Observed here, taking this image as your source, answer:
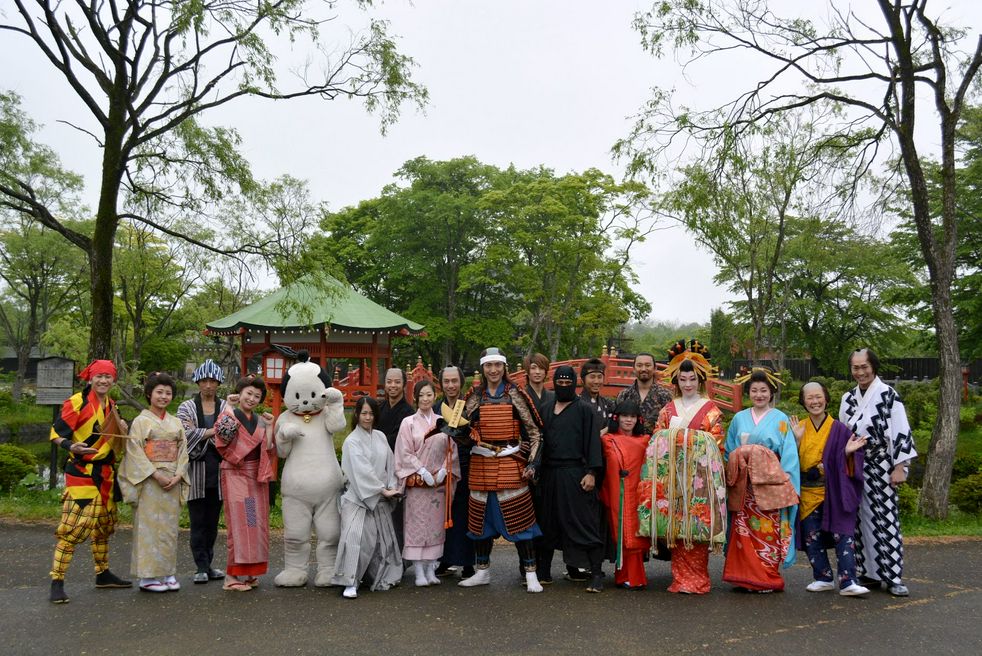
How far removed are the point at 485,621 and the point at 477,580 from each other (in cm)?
92

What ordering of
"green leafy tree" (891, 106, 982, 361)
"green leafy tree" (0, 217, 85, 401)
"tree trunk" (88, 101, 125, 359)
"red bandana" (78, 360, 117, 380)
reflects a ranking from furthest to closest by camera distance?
"green leafy tree" (0, 217, 85, 401) < "green leafy tree" (891, 106, 982, 361) < "tree trunk" (88, 101, 125, 359) < "red bandana" (78, 360, 117, 380)

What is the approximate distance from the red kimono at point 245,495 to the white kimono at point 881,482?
4.58 m

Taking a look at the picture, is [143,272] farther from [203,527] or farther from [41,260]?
[203,527]

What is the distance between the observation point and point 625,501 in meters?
5.86

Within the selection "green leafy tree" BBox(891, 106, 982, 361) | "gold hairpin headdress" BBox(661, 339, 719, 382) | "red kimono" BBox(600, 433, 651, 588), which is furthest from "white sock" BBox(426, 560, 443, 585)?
"green leafy tree" BBox(891, 106, 982, 361)

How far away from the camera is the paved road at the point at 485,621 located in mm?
4547

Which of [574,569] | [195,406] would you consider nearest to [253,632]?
[195,406]

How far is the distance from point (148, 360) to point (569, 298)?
17.6 meters

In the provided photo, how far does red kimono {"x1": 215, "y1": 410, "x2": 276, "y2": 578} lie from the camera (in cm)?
572

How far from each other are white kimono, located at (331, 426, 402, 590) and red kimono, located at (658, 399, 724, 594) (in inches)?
83.8

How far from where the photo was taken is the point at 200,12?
9477 millimetres

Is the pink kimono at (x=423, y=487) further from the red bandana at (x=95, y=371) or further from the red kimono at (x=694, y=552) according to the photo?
the red bandana at (x=95, y=371)

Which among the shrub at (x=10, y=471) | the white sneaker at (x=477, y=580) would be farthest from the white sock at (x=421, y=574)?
the shrub at (x=10, y=471)

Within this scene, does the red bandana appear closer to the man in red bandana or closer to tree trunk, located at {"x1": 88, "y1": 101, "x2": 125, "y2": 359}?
the man in red bandana
